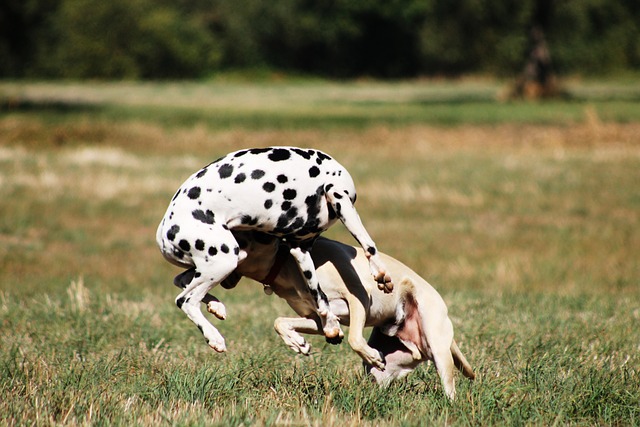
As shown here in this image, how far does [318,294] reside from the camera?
5.45m

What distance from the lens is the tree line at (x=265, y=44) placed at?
72.4 m

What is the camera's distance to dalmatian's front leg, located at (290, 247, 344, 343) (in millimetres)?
5402

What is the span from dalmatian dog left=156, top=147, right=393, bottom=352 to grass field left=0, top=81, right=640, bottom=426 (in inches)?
26.3

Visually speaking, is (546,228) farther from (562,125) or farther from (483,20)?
(483,20)

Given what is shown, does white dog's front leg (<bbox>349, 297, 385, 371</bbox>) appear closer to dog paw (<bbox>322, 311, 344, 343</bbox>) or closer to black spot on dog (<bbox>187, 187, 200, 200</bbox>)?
dog paw (<bbox>322, 311, 344, 343</bbox>)

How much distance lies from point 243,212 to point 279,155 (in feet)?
1.26

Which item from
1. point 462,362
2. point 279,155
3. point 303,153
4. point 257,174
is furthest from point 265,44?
point 257,174

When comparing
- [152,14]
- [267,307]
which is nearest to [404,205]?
[267,307]

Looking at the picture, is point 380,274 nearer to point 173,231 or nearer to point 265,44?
point 173,231

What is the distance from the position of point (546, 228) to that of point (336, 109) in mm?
27213

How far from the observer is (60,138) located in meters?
25.9

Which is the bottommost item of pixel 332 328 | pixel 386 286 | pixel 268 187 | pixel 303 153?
pixel 332 328

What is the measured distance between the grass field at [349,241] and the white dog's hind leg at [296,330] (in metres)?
0.27

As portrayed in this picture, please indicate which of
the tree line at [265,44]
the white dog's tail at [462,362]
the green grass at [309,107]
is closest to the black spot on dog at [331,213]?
the white dog's tail at [462,362]
